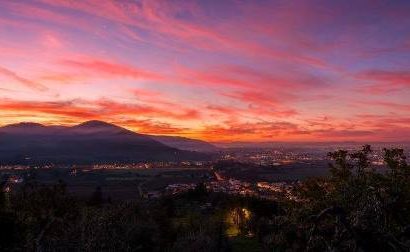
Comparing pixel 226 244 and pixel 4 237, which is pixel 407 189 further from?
pixel 226 244

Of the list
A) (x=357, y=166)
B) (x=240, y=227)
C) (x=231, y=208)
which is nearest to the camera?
(x=357, y=166)

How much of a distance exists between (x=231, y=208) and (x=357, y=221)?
6826 centimetres

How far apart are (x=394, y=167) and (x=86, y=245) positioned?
59.3 ft

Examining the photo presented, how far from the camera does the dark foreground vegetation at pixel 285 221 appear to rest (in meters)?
13.8

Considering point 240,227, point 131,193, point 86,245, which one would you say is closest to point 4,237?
point 86,245

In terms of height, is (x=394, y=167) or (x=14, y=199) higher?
(x=394, y=167)

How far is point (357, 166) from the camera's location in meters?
26.2

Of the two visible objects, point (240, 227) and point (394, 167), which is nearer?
point (394, 167)

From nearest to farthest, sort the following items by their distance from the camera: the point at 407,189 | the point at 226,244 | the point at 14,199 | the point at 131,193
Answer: the point at 407,189 < the point at 14,199 < the point at 226,244 < the point at 131,193

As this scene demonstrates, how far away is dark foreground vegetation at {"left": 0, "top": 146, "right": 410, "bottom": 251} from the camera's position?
13791mm

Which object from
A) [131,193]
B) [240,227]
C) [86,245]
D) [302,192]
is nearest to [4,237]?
[86,245]

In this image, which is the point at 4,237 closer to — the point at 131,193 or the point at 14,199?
the point at 14,199

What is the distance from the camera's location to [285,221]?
58.7 ft

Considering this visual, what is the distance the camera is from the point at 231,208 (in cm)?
8044
